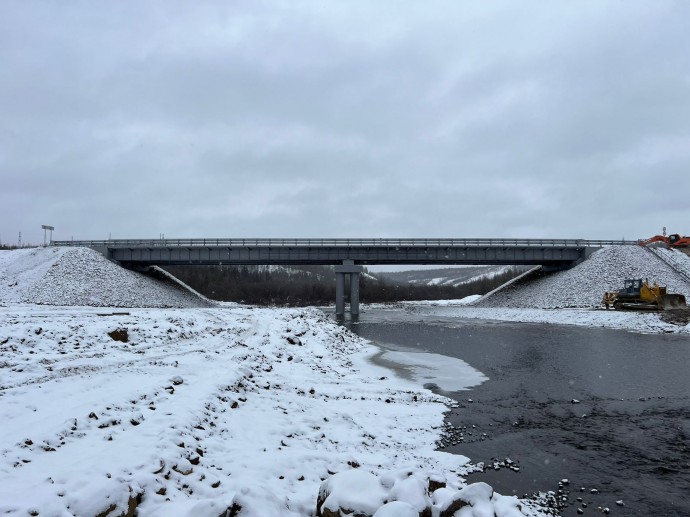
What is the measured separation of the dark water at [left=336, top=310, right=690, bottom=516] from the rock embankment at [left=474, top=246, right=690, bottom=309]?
37.5m

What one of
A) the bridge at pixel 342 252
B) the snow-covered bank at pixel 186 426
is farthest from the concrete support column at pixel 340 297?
the snow-covered bank at pixel 186 426

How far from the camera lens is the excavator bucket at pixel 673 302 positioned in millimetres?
42312

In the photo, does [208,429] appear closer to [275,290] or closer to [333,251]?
[333,251]

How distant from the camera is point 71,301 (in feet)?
170

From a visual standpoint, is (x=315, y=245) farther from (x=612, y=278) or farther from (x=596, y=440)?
(x=596, y=440)

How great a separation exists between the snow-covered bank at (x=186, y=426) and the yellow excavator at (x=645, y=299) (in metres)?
38.6

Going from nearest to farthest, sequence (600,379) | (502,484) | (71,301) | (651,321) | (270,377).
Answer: (502,484)
(270,377)
(600,379)
(651,321)
(71,301)

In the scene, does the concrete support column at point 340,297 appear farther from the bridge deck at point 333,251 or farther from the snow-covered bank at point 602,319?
the snow-covered bank at point 602,319

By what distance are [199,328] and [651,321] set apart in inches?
1434

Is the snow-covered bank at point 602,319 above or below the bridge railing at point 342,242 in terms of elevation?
below

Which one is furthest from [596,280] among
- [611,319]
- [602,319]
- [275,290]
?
[275,290]

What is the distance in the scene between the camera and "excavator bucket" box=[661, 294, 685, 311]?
42312 millimetres

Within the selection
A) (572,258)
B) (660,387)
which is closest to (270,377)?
(660,387)

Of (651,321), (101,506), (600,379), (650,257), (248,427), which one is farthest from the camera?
(650,257)
